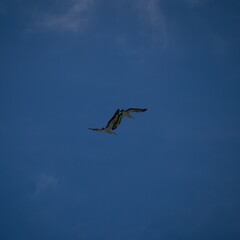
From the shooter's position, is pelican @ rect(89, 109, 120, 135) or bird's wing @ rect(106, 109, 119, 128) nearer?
bird's wing @ rect(106, 109, 119, 128)

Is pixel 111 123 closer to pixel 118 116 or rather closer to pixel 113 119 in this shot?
pixel 113 119

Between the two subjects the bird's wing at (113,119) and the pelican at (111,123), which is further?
the pelican at (111,123)

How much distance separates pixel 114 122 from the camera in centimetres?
4484

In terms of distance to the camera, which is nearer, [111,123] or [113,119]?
[113,119]

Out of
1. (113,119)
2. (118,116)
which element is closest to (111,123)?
(113,119)

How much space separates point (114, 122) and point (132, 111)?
2.00 m

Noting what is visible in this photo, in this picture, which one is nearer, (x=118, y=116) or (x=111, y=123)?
(x=118, y=116)

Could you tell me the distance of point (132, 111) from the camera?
44.2 metres
